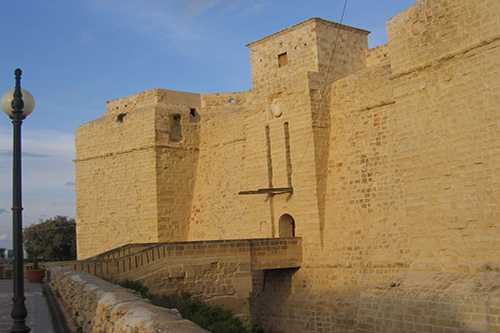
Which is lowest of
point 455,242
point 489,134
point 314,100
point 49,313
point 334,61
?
point 49,313

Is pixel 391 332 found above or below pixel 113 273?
below

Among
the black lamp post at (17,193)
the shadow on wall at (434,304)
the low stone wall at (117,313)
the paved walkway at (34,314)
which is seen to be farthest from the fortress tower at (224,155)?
the black lamp post at (17,193)

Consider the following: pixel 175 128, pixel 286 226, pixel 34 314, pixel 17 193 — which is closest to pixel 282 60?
pixel 286 226

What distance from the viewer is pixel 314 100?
1323cm

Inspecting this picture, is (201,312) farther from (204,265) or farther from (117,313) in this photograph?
(117,313)

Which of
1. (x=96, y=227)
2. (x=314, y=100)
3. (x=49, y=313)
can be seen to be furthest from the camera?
(x=96, y=227)

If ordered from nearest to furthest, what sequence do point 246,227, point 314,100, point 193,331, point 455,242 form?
1. point 193,331
2. point 455,242
3. point 314,100
4. point 246,227

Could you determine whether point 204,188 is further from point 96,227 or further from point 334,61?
point 334,61

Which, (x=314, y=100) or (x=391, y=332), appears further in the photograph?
(x=314, y=100)

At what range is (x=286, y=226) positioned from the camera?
14109mm

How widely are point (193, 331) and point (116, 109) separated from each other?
55.5ft

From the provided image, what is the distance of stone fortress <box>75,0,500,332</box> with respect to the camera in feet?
28.5

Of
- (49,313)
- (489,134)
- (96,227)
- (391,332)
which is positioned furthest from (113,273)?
(96,227)

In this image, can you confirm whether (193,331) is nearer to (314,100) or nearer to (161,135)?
(314,100)
